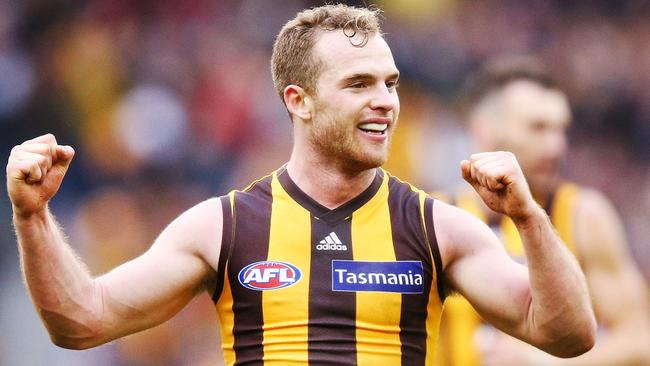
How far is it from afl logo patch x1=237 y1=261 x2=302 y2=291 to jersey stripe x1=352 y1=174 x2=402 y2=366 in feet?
0.76

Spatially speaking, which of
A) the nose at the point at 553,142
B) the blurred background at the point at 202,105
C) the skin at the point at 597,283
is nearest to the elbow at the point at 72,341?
the skin at the point at 597,283

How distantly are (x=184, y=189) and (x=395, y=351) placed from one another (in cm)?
519

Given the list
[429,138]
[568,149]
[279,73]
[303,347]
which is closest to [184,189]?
[429,138]

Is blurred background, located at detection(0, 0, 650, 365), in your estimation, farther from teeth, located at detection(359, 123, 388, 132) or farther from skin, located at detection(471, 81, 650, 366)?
teeth, located at detection(359, 123, 388, 132)

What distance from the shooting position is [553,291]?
360 cm

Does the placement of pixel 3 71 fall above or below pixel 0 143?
above

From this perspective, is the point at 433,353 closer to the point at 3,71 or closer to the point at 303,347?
the point at 303,347

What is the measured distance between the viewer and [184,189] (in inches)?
348

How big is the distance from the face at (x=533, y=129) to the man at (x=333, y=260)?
2228 millimetres

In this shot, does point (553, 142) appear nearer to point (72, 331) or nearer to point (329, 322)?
point (329, 322)

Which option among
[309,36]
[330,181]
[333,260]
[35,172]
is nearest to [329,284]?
[333,260]

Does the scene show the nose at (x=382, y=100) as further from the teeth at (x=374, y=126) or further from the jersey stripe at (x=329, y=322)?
the jersey stripe at (x=329, y=322)

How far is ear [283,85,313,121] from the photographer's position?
4.21 meters

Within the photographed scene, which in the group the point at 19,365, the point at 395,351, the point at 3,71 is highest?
the point at 3,71
